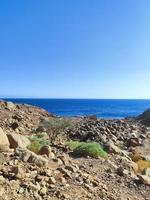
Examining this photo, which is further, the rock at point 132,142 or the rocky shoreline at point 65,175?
the rock at point 132,142

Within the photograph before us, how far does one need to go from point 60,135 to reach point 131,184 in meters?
10.2

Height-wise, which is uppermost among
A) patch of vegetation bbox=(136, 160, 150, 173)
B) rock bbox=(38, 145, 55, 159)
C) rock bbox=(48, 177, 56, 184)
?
rock bbox=(38, 145, 55, 159)

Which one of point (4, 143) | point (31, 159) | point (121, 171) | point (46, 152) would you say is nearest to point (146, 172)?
point (121, 171)

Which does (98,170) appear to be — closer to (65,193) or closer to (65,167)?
(65,167)

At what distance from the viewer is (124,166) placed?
528 inches

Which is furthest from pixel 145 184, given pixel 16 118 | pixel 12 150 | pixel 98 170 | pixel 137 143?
pixel 16 118

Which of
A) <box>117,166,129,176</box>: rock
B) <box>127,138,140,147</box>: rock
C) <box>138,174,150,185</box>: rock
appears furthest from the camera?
<box>127,138,140,147</box>: rock

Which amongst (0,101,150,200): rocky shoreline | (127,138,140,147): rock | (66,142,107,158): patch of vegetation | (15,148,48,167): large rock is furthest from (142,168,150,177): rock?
(127,138,140,147): rock

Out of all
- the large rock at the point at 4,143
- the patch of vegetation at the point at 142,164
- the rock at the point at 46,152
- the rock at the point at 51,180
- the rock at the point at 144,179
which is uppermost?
the large rock at the point at 4,143

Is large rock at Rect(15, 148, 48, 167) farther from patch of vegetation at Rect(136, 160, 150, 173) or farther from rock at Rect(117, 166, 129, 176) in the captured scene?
patch of vegetation at Rect(136, 160, 150, 173)

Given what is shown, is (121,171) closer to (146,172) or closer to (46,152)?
(146,172)

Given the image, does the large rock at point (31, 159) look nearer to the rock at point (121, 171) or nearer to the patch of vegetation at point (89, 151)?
the rock at point (121, 171)

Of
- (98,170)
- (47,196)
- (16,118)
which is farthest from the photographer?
(16,118)

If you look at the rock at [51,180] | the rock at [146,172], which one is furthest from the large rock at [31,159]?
the rock at [146,172]
